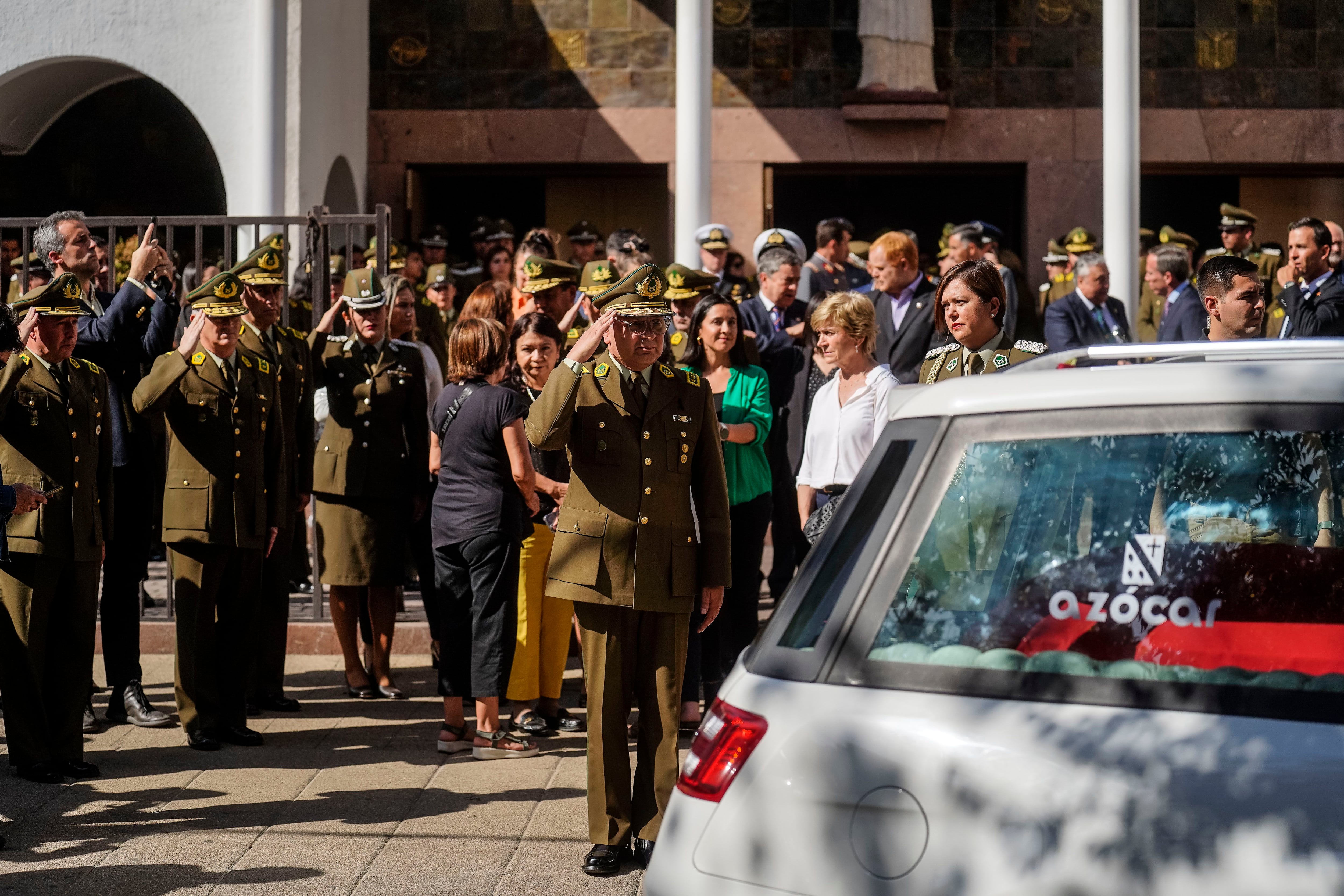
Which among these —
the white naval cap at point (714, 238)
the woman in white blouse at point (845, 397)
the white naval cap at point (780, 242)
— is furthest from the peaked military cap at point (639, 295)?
the white naval cap at point (714, 238)

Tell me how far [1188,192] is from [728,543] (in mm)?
13712

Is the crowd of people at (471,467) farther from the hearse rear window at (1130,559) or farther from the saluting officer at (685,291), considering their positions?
the hearse rear window at (1130,559)

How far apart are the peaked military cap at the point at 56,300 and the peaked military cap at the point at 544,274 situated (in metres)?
2.15

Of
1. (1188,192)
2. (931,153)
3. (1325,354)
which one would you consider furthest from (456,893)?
(1188,192)

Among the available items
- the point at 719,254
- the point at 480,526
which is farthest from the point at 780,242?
the point at 480,526

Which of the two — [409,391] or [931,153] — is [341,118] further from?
[409,391]

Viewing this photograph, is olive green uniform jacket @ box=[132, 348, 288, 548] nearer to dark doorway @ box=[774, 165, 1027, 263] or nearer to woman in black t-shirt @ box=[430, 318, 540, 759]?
woman in black t-shirt @ box=[430, 318, 540, 759]

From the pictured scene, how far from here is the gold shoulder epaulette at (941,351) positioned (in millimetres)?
6121

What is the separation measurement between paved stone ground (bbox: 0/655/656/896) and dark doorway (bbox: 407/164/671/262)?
33.4ft

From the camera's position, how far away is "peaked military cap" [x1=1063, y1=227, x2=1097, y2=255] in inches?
572

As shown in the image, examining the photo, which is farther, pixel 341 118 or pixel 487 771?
pixel 341 118

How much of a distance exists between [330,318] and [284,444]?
790mm

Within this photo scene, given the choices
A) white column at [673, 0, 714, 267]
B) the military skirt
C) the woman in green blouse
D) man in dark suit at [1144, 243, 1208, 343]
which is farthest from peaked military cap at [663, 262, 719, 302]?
white column at [673, 0, 714, 267]

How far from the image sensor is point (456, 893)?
5.07 metres
